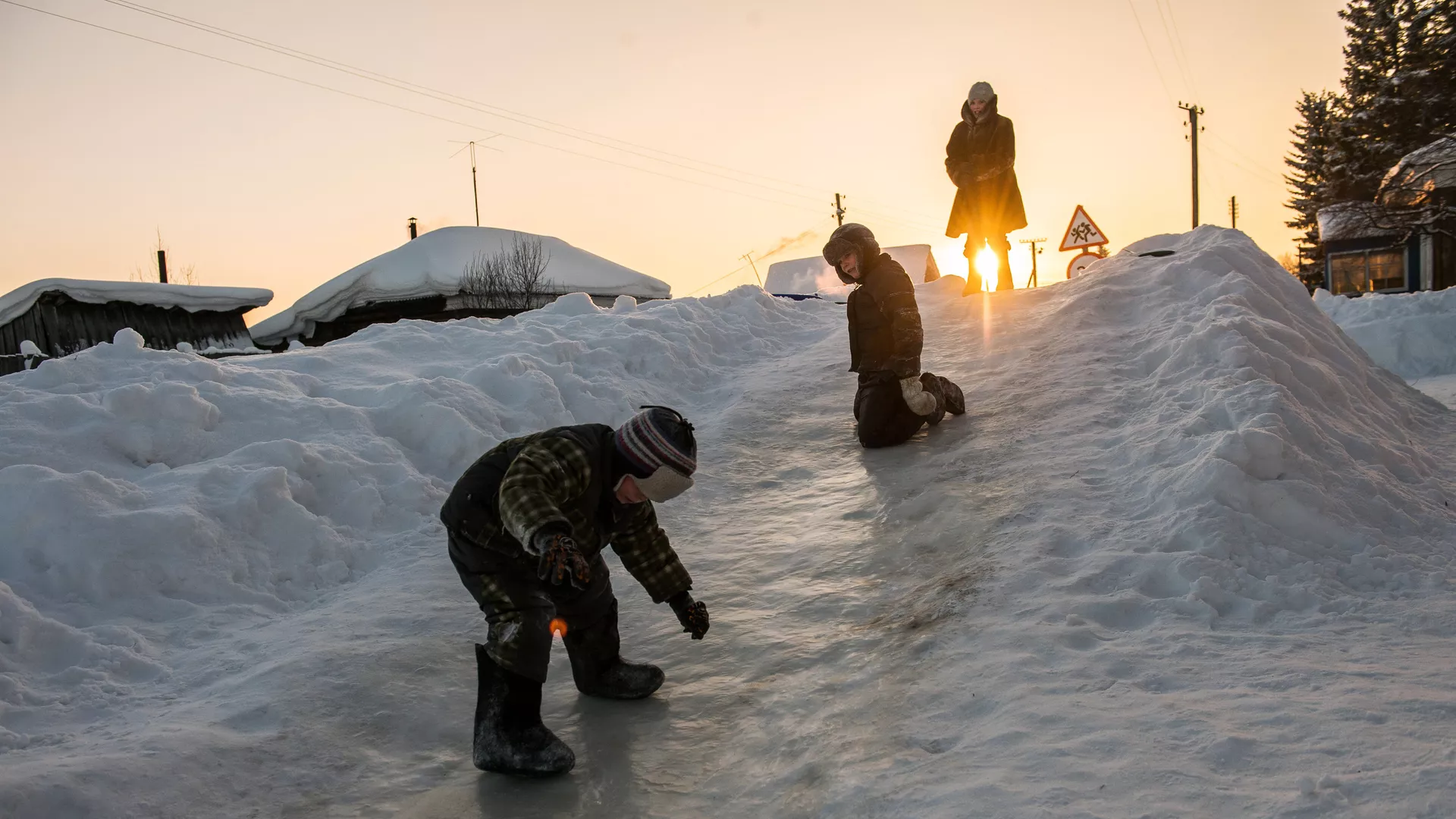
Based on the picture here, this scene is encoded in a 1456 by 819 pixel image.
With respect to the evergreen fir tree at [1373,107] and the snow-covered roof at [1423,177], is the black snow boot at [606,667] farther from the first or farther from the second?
the evergreen fir tree at [1373,107]

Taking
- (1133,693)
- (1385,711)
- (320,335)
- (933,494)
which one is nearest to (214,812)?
(1133,693)

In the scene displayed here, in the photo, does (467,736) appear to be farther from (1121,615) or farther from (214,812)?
(1121,615)

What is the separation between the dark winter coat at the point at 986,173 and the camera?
9664mm

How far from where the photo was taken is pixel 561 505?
3248 mm

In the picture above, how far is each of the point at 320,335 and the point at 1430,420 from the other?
2583cm

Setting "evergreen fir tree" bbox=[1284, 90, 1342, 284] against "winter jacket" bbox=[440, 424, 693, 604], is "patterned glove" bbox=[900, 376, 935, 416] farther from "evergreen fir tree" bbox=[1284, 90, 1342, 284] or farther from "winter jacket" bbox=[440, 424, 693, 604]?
"evergreen fir tree" bbox=[1284, 90, 1342, 284]

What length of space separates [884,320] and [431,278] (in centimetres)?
2147

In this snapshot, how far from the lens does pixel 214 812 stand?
2803 millimetres

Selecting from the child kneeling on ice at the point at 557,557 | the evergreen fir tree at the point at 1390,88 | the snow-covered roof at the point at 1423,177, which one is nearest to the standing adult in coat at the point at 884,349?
the child kneeling on ice at the point at 557,557

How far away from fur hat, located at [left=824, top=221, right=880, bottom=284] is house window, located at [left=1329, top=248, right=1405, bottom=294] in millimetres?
26501

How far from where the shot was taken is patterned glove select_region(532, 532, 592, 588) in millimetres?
2746

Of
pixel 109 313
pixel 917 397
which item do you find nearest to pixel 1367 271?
pixel 917 397

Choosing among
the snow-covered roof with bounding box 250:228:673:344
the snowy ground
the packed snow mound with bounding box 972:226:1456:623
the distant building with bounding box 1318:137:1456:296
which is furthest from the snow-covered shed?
the distant building with bounding box 1318:137:1456:296

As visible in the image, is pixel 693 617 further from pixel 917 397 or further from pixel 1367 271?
pixel 1367 271
